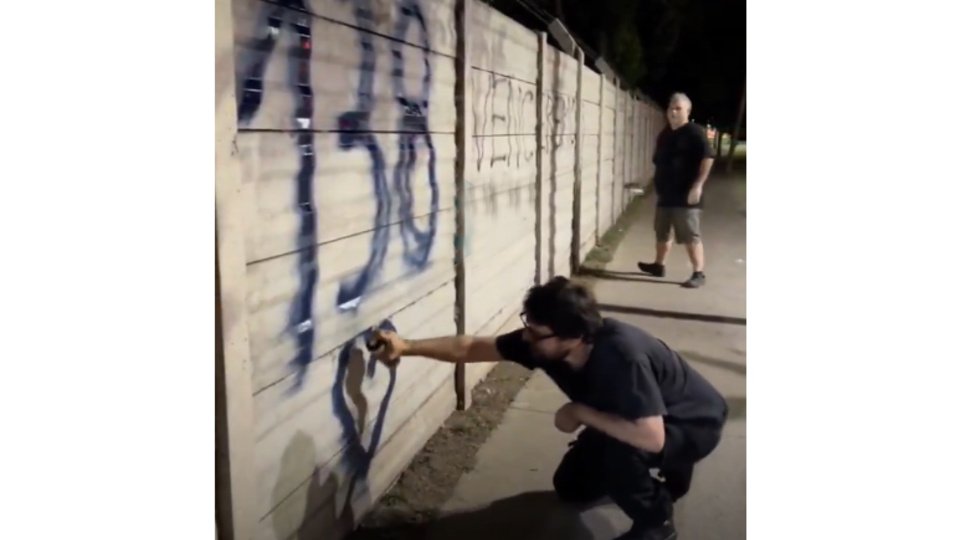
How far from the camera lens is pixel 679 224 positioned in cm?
98

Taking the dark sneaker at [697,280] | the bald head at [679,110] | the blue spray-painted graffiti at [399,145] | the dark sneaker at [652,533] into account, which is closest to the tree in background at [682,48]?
the bald head at [679,110]

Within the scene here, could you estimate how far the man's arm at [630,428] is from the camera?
35.4 inches

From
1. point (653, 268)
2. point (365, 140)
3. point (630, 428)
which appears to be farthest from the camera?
point (365, 140)

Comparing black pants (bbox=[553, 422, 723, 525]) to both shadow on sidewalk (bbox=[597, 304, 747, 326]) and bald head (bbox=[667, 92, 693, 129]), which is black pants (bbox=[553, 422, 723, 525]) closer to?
shadow on sidewalk (bbox=[597, 304, 747, 326])

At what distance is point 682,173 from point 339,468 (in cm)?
60

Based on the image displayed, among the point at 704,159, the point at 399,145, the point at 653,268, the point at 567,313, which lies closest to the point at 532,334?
the point at 567,313

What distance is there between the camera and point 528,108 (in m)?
1.32

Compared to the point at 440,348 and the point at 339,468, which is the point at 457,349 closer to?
the point at 440,348

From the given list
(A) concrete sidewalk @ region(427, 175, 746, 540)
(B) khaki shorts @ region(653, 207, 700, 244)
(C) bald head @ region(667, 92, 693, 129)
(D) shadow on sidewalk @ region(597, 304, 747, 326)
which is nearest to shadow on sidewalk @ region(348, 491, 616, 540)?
(A) concrete sidewalk @ region(427, 175, 746, 540)

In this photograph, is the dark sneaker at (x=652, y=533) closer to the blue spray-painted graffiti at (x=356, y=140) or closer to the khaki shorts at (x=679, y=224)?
the khaki shorts at (x=679, y=224)
